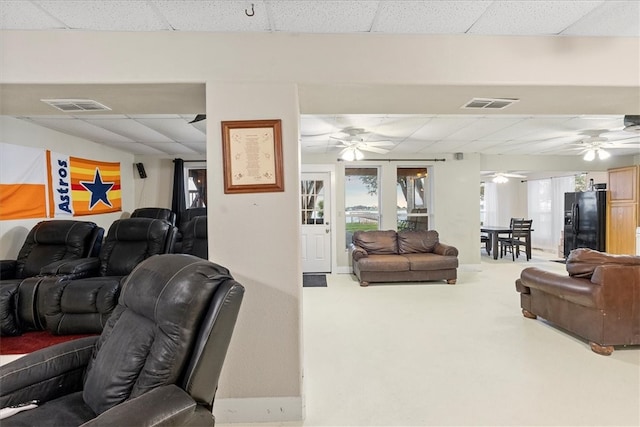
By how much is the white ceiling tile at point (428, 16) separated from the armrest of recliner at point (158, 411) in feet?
6.77

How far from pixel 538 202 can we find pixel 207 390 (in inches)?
416

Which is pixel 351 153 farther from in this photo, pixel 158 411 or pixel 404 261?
pixel 158 411

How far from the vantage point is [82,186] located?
14.8 feet

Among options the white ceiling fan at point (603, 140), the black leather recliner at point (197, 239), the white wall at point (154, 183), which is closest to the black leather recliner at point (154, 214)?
the white wall at point (154, 183)

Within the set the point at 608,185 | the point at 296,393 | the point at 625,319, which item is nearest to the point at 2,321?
the point at 296,393

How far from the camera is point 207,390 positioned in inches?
50.8

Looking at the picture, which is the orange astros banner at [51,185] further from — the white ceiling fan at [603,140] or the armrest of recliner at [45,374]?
the white ceiling fan at [603,140]

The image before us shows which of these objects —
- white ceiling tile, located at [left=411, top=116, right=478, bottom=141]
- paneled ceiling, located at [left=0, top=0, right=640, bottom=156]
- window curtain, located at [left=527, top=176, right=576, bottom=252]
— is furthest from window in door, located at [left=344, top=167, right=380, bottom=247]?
window curtain, located at [left=527, top=176, right=576, bottom=252]

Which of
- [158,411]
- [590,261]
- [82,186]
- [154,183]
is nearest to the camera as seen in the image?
[158,411]

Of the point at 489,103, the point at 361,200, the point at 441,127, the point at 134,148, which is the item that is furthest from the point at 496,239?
the point at 134,148

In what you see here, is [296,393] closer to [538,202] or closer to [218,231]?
[218,231]

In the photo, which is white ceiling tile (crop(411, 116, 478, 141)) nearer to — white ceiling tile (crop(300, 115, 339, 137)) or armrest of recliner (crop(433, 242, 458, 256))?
white ceiling tile (crop(300, 115, 339, 137))

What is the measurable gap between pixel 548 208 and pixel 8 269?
36.7ft

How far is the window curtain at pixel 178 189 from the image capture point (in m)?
5.85
